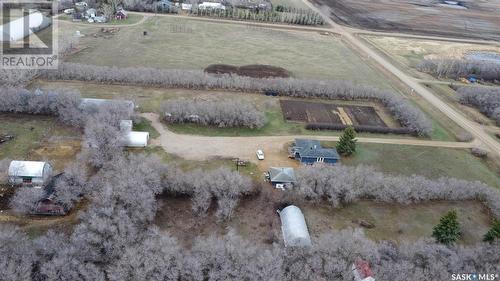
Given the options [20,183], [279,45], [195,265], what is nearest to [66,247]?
[195,265]

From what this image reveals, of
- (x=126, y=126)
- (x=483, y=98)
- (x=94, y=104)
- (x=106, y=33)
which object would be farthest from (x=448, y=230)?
(x=106, y=33)

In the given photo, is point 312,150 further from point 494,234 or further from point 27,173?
point 27,173

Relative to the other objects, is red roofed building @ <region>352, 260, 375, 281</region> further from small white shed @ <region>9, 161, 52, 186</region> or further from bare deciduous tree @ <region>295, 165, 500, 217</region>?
small white shed @ <region>9, 161, 52, 186</region>

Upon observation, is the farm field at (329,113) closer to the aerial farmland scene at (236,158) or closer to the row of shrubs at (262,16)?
the aerial farmland scene at (236,158)

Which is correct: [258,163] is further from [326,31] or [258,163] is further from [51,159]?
[326,31]

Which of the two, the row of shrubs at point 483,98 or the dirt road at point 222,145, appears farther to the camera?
the row of shrubs at point 483,98

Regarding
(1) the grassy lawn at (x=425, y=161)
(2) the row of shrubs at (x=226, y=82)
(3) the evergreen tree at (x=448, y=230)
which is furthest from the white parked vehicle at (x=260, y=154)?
(3) the evergreen tree at (x=448, y=230)
